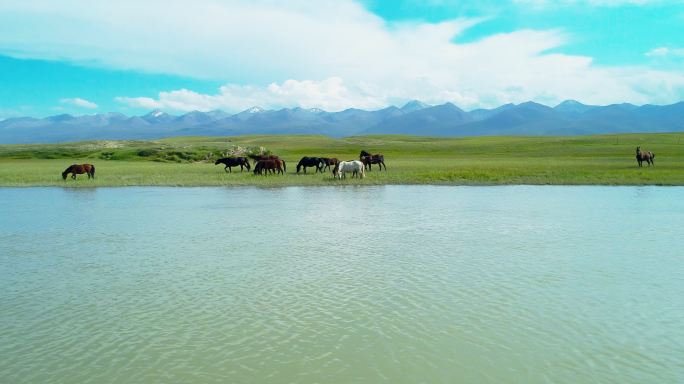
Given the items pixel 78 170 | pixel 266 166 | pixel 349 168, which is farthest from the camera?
pixel 266 166

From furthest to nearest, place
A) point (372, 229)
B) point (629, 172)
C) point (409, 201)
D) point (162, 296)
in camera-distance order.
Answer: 1. point (629, 172)
2. point (409, 201)
3. point (372, 229)
4. point (162, 296)

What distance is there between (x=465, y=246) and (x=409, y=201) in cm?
1012

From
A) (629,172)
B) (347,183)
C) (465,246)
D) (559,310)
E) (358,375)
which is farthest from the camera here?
(629,172)

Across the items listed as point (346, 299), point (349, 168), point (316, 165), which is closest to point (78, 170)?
point (316, 165)

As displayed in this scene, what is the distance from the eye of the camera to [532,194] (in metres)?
26.9

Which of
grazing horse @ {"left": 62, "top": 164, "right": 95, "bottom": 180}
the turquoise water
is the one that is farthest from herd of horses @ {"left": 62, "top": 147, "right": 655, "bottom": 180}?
the turquoise water

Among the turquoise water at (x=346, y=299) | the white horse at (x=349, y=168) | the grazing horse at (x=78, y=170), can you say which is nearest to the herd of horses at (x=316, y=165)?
the white horse at (x=349, y=168)

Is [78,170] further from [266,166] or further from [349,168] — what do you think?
[349,168]

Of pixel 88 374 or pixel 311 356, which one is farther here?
pixel 311 356

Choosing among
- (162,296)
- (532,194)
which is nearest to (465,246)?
(162,296)

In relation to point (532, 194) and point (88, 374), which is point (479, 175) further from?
point (88, 374)

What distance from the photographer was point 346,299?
10.1m

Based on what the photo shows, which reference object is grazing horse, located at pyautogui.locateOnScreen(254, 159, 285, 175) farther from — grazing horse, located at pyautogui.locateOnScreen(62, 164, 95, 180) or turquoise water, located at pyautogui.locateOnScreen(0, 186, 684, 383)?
turquoise water, located at pyautogui.locateOnScreen(0, 186, 684, 383)

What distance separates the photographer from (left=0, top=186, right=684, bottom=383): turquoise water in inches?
287
